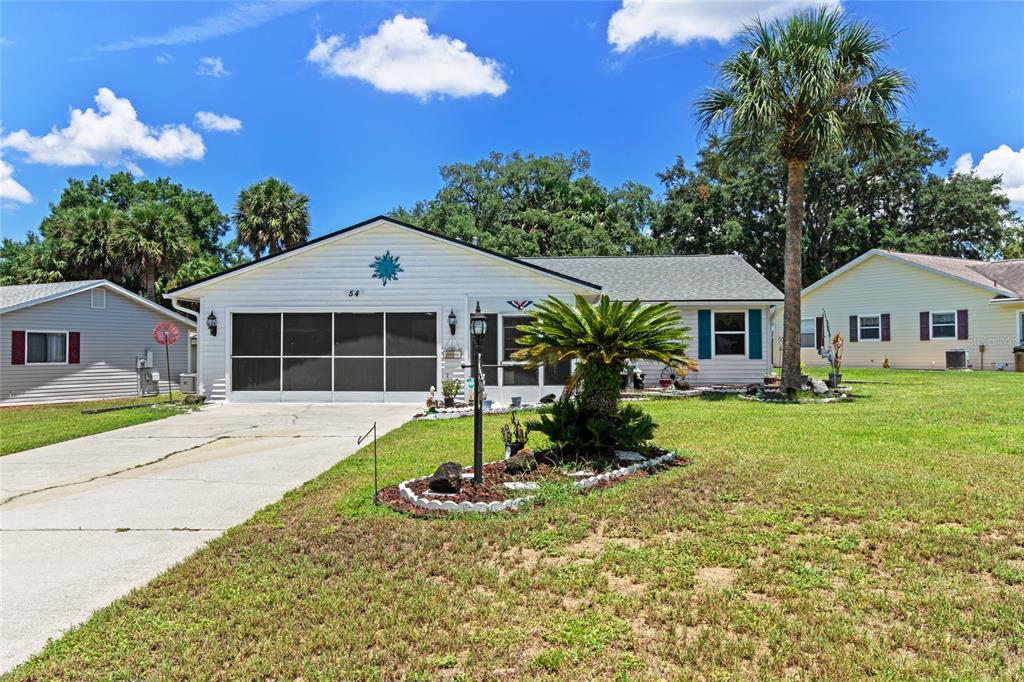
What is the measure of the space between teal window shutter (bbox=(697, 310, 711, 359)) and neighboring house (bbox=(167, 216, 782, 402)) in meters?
4.22

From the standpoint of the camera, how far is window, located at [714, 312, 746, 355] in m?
17.0

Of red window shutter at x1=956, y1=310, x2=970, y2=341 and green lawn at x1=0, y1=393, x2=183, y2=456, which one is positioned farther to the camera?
red window shutter at x1=956, y1=310, x2=970, y2=341

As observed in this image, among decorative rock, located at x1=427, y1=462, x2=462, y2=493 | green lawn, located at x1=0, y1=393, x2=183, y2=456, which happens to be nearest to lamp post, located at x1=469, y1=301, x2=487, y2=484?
decorative rock, located at x1=427, y1=462, x2=462, y2=493

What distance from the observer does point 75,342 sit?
58.2 ft

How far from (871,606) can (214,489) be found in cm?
590

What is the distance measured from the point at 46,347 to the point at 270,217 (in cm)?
1167

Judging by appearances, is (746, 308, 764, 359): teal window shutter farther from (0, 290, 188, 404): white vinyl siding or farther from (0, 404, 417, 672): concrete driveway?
(0, 290, 188, 404): white vinyl siding

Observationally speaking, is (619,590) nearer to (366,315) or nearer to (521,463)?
(521,463)

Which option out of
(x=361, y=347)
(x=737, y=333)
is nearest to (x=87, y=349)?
(x=361, y=347)

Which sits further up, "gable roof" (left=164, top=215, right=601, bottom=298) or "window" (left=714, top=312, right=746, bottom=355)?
"gable roof" (left=164, top=215, right=601, bottom=298)

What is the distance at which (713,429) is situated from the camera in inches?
369

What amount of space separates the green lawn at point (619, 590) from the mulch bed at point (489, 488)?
20cm

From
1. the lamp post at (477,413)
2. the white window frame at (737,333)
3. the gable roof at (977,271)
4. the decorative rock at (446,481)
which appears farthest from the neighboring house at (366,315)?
the gable roof at (977,271)

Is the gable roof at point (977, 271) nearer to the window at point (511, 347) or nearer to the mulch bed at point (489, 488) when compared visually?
the window at point (511, 347)
